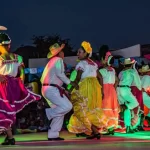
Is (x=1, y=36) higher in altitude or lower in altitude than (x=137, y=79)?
higher

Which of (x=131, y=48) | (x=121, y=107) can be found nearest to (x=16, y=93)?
(x=121, y=107)

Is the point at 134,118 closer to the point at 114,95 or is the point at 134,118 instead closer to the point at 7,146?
the point at 114,95

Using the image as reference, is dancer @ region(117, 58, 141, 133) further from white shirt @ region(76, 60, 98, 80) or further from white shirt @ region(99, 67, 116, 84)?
white shirt @ region(76, 60, 98, 80)

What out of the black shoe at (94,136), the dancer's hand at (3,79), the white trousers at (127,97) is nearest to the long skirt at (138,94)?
the white trousers at (127,97)

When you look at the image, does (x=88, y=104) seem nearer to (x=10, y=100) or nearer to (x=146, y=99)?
(x=10, y=100)

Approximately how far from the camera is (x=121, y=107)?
1151 cm

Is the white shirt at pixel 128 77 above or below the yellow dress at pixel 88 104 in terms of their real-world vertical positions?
above

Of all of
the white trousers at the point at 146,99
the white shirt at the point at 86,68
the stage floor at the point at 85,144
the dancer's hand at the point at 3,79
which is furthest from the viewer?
the white trousers at the point at 146,99

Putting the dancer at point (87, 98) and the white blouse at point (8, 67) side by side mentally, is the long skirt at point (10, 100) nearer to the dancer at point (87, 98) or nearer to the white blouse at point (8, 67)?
the white blouse at point (8, 67)

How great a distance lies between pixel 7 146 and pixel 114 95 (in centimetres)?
383

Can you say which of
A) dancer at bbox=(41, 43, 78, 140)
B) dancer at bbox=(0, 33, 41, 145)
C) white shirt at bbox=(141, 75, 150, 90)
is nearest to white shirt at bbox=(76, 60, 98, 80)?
dancer at bbox=(41, 43, 78, 140)

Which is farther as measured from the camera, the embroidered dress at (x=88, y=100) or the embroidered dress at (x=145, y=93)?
the embroidered dress at (x=145, y=93)

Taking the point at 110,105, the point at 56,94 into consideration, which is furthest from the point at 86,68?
the point at 110,105

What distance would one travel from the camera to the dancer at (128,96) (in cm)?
1123
